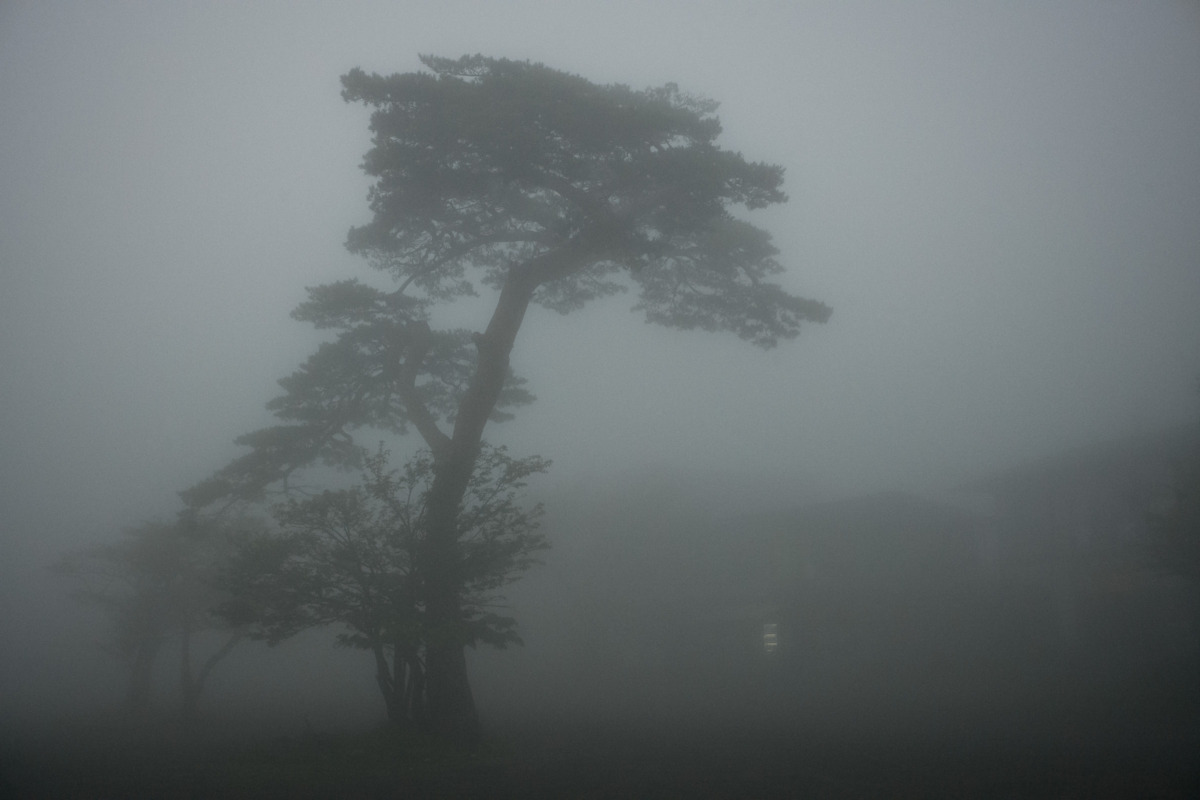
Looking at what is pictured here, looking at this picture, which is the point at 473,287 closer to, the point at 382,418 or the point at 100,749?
the point at 382,418

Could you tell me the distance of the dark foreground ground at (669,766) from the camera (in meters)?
9.46

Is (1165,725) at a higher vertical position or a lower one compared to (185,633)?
lower

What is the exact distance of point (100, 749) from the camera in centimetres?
1666

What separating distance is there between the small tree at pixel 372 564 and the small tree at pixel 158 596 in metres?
13.1

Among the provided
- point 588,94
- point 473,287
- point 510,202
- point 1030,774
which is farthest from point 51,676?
point 1030,774

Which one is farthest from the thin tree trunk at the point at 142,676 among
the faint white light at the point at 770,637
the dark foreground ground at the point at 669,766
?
the faint white light at the point at 770,637

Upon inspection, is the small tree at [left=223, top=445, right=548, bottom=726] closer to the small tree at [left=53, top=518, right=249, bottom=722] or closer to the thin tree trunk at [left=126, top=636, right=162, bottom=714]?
the small tree at [left=53, top=518, right=249, bottom=722]

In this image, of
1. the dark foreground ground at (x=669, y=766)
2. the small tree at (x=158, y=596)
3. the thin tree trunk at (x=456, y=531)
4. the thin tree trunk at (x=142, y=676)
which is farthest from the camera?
the thin tree trunk at (x=142, y=676)

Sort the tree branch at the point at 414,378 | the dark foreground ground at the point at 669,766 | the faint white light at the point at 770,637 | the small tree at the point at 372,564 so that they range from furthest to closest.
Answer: the faint white light at the point at 770,637, the tree branch at the point at 414,378, the small tree at the point at 372,564, the dark foreground ground at the point at 669,766

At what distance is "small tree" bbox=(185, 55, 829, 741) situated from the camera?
43.3ft

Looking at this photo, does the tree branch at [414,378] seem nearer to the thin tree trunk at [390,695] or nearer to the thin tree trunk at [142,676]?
the thin tree trunk at [390,695]

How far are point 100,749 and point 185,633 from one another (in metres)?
10.1

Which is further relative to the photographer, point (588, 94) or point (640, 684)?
point (640, 684)

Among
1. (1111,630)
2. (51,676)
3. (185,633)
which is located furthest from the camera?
(51,676)
